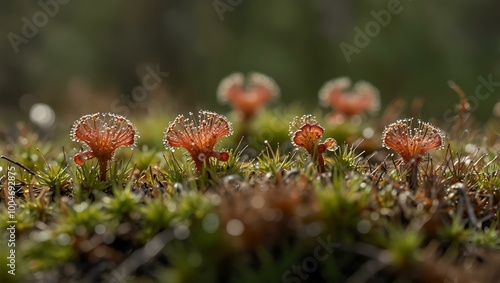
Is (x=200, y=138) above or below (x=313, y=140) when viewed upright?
above

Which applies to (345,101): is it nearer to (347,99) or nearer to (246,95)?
(347,99)

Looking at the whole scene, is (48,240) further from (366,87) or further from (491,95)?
(491,95)

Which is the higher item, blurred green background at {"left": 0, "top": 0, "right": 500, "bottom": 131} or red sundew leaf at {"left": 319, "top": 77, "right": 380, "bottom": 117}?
blurred green background at {"left": 0, "top": 0, "right": 500, "bottom": 131}

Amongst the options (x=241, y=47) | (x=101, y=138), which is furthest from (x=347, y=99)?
(x=241, y=47)

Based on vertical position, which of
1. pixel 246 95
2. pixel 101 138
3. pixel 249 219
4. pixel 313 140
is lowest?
pixel 249 219

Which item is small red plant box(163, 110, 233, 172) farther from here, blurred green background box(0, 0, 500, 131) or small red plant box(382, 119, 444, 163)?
blurred green background box(0, 0, 500, 131)

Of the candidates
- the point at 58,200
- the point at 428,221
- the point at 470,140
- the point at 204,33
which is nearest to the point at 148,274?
the point at 58,200

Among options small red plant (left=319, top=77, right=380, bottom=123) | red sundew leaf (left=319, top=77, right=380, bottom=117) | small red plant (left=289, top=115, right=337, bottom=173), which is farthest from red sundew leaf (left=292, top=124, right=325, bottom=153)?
red sundew leaf (left=319, top=77, right=380, bottom=117)
